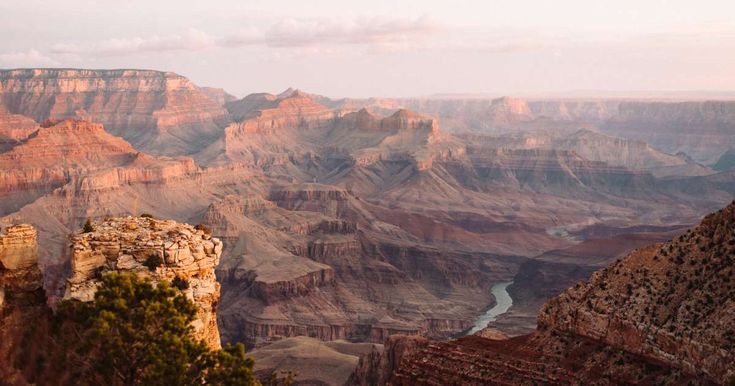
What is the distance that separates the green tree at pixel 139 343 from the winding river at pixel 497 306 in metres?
98.1

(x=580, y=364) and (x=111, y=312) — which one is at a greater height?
(x=111, y=312)

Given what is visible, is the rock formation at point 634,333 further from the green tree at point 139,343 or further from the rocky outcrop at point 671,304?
the green tree at point 139,343

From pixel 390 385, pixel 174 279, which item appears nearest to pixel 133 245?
pixel 174 279

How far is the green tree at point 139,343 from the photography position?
30.0 meters

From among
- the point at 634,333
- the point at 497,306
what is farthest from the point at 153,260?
the point at 497,306

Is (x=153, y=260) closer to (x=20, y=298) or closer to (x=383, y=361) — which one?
(x=20, y=298)

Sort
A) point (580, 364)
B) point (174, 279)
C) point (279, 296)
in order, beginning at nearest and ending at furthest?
point (174, 279)
point (580, 364)
point (279, 296)

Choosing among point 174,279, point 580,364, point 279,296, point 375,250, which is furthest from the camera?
point 375,250

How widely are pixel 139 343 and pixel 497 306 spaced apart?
126 meters

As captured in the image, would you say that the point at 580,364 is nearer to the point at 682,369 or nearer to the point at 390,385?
the point at 682,369

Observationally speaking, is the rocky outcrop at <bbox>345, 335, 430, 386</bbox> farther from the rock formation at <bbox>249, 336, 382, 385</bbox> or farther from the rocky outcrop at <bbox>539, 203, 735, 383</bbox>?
the rocky outcrop at <bbox>539, 203, 735, 383</bbox>

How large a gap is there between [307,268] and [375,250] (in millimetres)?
25718

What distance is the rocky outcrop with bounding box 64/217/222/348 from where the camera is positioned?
3322 cm

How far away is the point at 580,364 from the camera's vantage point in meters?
45.7
